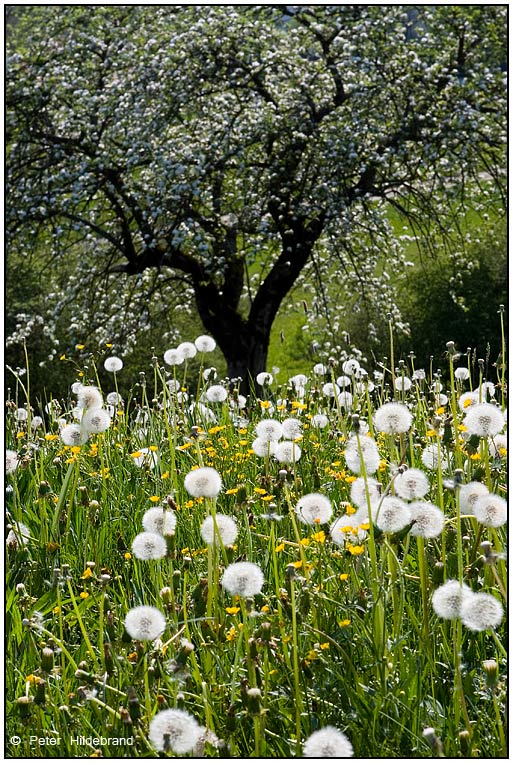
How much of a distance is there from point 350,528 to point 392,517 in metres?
0.23

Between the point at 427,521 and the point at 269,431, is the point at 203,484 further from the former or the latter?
the point at 269,431

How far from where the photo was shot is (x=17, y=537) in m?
2.71

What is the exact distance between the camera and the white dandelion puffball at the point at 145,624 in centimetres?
170

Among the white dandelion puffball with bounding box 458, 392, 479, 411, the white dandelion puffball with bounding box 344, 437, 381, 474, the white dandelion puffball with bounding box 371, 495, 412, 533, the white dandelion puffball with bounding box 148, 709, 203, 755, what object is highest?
the white dandelion puffball with bounding box 458, 392, 479, 411

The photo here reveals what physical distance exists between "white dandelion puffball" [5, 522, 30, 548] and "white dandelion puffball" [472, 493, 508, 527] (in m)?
1.52

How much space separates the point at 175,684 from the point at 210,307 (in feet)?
29.6

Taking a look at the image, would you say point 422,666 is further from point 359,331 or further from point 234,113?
point 359,331

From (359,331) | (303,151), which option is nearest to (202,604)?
(303,151)

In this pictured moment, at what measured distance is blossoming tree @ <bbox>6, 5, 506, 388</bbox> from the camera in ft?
28.0

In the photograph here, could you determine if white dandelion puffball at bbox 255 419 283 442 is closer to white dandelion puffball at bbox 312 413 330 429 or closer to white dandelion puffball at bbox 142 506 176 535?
white dandelion puffball at bbox 142 506 176 535

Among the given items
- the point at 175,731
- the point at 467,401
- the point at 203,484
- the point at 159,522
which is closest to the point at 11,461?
the point at 159,522

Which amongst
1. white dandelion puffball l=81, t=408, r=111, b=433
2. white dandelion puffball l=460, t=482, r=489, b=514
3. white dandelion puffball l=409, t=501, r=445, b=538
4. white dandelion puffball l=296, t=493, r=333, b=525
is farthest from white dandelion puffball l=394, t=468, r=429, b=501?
white dandelion puffball l=81, t=408, r=111, b=433

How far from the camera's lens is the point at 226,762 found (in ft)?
5.43

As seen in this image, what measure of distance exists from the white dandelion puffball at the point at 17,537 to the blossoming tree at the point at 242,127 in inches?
Answer: 227
